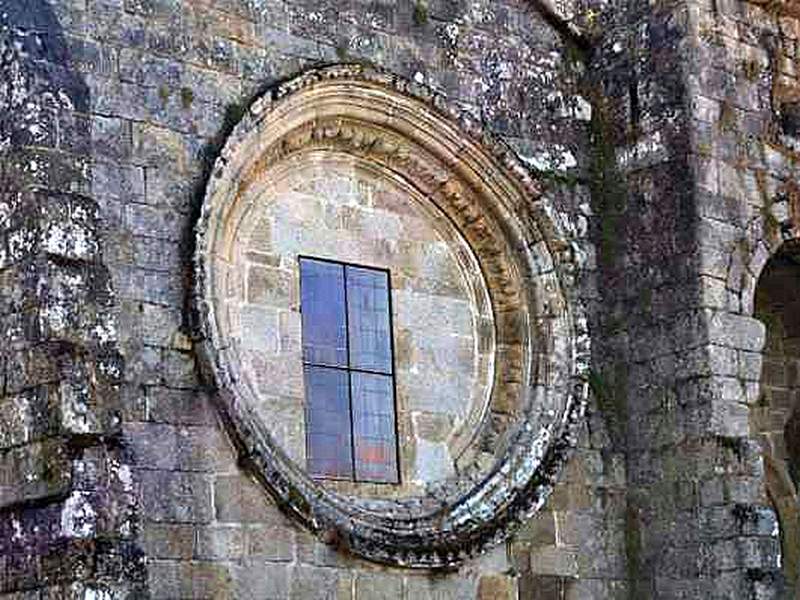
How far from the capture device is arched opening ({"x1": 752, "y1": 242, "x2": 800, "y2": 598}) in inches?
523

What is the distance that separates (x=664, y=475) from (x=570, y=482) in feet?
1.98

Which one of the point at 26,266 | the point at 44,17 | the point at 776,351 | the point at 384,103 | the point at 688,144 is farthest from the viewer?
the point at 776,351

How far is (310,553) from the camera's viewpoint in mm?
9906

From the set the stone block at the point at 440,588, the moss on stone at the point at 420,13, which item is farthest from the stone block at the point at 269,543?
the moss on stone at the point at 420,13

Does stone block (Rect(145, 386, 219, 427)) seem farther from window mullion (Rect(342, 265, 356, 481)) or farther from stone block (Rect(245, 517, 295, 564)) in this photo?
window mullion (Rect(342, 265, 356, 481))

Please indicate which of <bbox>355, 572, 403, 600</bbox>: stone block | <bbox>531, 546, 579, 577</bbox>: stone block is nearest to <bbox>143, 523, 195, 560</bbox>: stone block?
<bbox>355, 572, 403, 600</bbox>: stone block

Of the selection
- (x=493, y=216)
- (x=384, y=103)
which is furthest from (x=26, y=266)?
(x=493, y=216)

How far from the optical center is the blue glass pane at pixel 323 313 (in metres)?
10.7

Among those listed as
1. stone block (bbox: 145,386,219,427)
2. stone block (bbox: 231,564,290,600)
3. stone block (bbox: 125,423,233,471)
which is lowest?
stone block (bbox: 231,564,290,600)

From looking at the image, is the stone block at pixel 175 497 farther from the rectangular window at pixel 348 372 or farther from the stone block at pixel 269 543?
the rectangular window at pixel 348 372

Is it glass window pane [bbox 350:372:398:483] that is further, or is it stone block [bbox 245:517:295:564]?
glass window pane [bbox 350:372:398:483]

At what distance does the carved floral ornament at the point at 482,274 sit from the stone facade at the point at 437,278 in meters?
0.10

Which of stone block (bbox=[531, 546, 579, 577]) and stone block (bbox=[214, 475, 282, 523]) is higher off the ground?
stone block (bbox=[214, 475, 282, 523])

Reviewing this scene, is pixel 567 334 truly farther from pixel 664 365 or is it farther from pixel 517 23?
pixel 517 23
